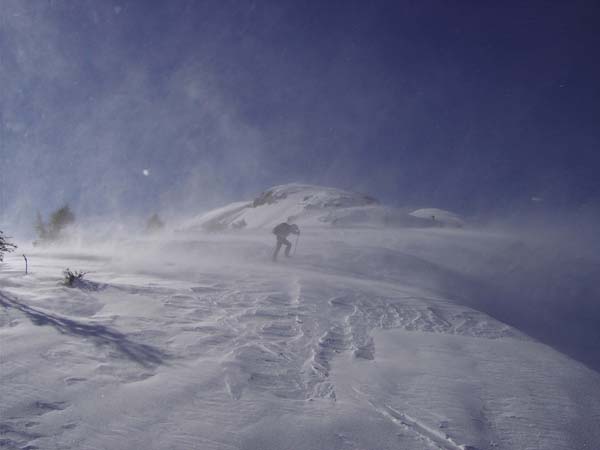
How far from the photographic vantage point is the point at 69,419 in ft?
10.3

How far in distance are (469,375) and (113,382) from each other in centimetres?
481

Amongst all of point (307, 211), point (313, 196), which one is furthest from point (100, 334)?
point (313, 196)

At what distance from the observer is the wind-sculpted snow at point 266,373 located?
327 centimetres

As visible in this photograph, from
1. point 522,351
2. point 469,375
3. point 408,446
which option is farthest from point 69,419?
point 522,351

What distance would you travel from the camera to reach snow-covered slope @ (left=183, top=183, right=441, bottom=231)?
3538 centimetres

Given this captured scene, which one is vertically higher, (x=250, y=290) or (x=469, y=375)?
(x=250, y=290)

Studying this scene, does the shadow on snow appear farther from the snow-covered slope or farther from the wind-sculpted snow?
the snow-covered slope

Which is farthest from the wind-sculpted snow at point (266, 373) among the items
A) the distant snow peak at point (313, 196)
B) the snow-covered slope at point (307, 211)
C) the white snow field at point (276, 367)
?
the distant snow peak at point (313, 196)

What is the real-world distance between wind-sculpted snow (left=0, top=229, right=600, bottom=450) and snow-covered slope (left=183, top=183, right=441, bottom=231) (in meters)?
25.5

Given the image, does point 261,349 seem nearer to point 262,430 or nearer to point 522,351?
point 262,430

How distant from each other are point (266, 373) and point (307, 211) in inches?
1573

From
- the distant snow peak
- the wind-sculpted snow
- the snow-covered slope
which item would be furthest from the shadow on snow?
the distant snow peak

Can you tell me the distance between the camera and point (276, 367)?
489cm

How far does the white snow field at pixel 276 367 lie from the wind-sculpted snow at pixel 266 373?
0.02 m
